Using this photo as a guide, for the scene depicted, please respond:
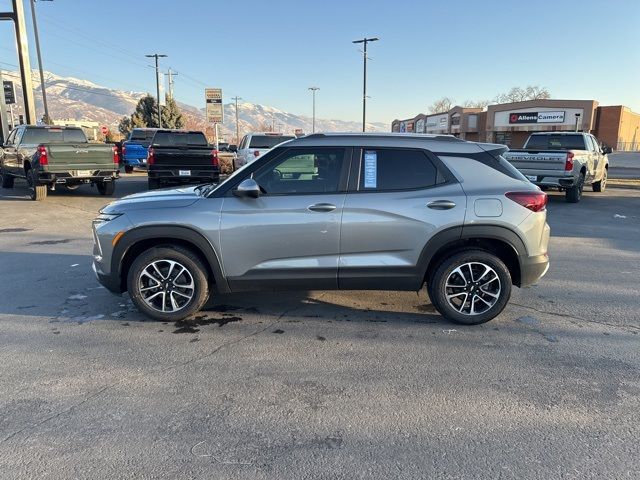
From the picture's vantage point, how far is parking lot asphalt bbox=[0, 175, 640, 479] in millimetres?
2645

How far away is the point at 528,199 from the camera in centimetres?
441

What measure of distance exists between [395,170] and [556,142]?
1234 centimetres

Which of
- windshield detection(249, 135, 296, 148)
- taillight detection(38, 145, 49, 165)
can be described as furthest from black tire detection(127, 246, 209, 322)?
windshield detection(249, 135, 296, 148)

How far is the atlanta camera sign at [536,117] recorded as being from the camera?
5328 centimetres

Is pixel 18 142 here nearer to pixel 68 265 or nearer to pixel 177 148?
pixel 177 148

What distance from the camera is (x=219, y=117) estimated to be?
2884cm

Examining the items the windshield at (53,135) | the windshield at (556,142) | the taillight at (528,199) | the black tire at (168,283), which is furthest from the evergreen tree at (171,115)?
the taillight at (528,199)

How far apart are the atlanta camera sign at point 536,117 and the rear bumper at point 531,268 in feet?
185

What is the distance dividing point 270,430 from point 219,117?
28.0 metres

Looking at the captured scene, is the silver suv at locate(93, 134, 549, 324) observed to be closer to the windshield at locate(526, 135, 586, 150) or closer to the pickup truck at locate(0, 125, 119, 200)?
the pickup truck at locate(0, 125, 119, 200)

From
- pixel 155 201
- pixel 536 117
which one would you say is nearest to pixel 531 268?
pixel 155 201

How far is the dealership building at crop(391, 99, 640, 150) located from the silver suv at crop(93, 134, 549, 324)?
4520cm

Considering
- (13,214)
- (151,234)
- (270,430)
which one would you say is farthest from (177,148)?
(270,430)

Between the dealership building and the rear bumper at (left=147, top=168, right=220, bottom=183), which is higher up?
the dealership building
